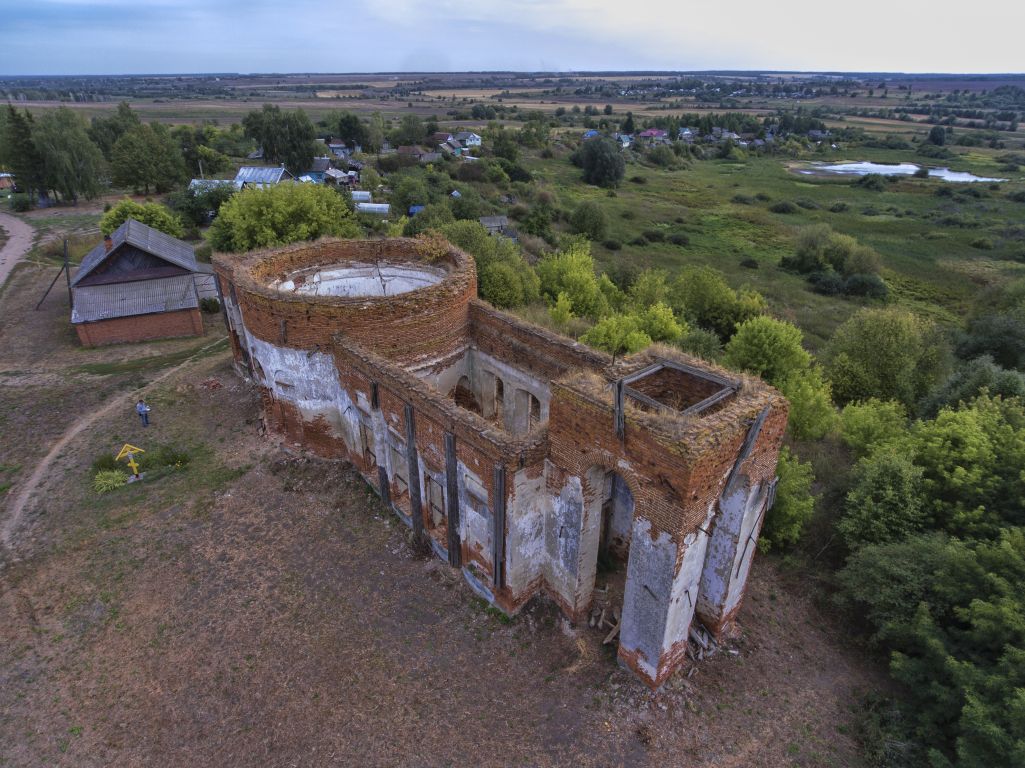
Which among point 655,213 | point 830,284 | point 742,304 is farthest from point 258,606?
point 655,213

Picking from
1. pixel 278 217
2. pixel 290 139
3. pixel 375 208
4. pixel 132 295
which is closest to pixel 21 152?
pixel 290 139

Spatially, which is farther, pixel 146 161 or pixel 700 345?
pixel 146 161

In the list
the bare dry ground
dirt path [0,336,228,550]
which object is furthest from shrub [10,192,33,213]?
the bare dry ground

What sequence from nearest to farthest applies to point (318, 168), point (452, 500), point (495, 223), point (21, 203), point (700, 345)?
point (452, 500)
point (700, 345)
point (21, 203)
point (495, 223)
point (318, 168)

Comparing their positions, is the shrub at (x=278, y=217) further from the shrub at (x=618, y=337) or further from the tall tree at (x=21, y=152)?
the tall tree at (x=21, y=152)

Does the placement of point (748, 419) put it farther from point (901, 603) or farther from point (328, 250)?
point (328, 250)

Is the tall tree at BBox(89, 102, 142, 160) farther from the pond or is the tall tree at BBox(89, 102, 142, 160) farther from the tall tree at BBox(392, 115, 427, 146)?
the pond

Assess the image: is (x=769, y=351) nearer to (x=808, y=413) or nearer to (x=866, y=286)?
(x=808, y=413)
